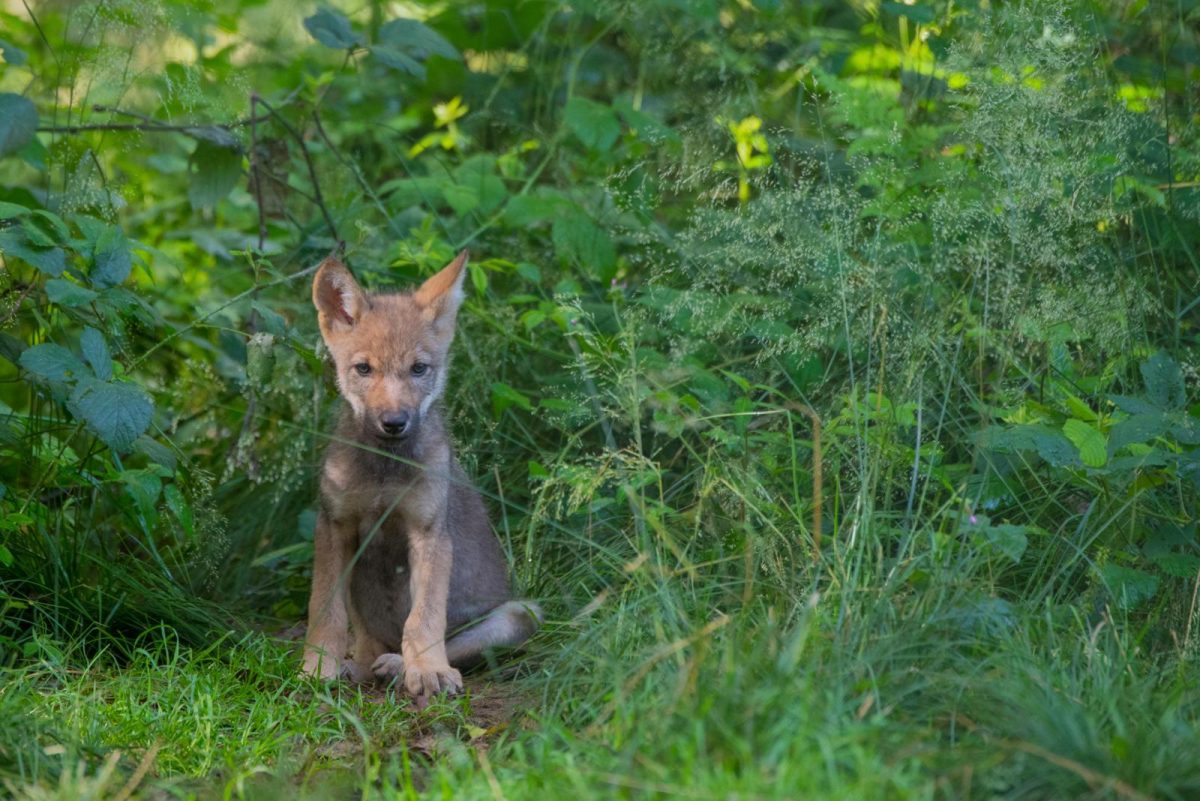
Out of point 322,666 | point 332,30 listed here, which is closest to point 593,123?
point 332,30

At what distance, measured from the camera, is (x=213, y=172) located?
5.61 m

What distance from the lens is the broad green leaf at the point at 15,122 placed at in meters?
4.67

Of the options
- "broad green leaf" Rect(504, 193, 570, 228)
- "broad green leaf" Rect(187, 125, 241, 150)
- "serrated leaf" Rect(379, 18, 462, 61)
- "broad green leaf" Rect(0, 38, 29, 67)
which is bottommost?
"broad green leaf" Rect(504, 193, 570, 228)

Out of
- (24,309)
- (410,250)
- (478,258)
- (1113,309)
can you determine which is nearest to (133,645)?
(24,309)

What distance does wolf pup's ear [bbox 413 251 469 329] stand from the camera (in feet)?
16.1

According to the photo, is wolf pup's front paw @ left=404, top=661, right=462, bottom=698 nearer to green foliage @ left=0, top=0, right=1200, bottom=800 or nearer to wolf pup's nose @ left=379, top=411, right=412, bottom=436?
green foliage @ left=0, top=0, right=1200, bottom=800

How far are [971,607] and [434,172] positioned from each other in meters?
4.05

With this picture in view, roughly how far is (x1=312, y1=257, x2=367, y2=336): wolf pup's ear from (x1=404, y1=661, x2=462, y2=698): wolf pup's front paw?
1.23 metres

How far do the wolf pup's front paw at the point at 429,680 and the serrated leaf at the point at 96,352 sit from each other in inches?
52.8

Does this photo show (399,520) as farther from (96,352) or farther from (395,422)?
(96,352)

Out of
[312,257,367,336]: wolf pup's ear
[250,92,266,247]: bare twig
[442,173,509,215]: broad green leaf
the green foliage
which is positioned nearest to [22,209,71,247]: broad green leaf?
the green foliage

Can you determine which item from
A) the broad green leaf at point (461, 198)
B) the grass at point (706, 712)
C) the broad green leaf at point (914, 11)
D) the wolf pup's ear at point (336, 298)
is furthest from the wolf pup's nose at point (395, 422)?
the broad green leaf at point (914, 11)

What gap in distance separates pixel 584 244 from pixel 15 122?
224cm

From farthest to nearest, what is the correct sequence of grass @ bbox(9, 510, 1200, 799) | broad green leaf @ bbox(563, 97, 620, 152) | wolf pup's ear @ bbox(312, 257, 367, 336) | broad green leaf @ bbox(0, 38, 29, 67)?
1. broad green leaf @ bbox(563, 97, 620, 152)
2. broad green leaf @ bbox(0, 38, 29, 67)
3. wolf pup's ear @ bbox(312, 257, 367, 336)
4. grass @ bbox(9, 510, 1200, 799)
